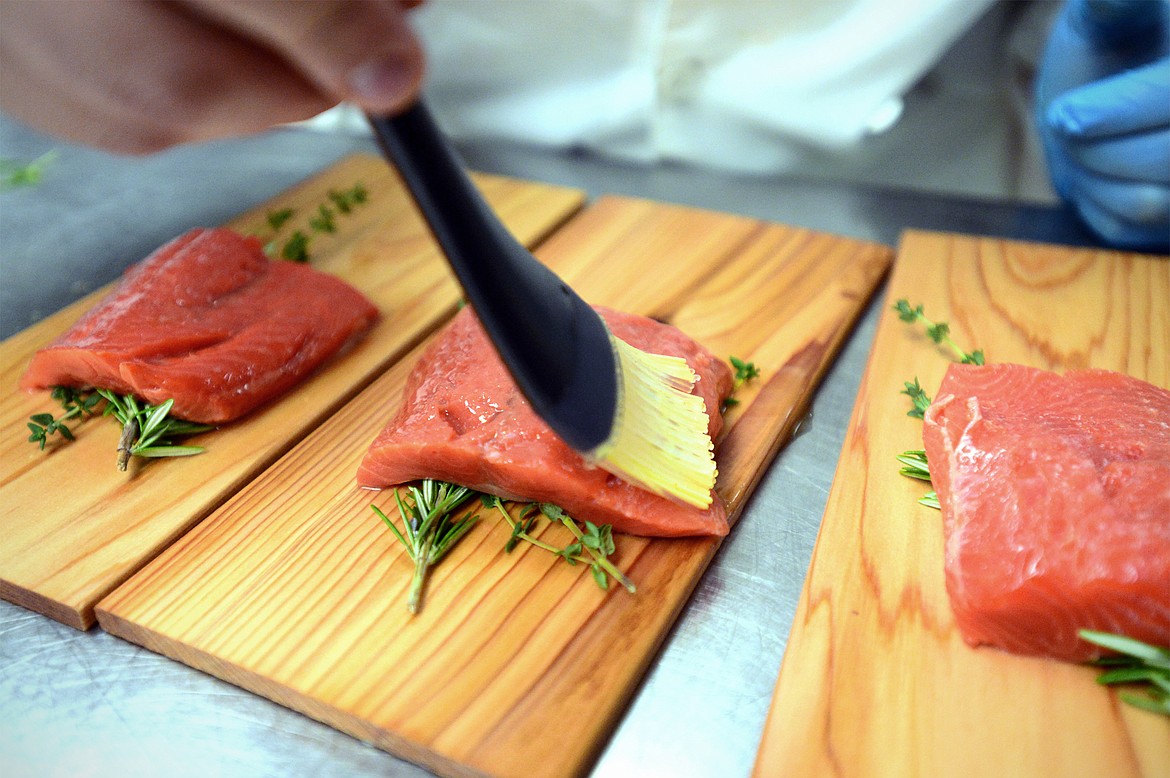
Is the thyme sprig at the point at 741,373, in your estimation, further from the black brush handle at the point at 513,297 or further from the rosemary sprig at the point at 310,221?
the rosemary sprig at the point at 310,221

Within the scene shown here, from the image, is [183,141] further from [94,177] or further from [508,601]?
[94,177]

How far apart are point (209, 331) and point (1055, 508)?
1.38m

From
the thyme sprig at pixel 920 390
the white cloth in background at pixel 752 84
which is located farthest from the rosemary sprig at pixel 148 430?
the white cloth in background at pixel 752 84

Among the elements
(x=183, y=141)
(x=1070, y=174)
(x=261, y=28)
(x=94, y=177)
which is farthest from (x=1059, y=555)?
(x=94, y=177)

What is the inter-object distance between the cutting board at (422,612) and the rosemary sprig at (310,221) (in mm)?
549

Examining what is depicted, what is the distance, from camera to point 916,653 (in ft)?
3.65

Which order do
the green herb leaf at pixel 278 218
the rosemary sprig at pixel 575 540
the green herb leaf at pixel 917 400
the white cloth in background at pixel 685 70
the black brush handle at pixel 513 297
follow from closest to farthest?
the black brush handle at pixel 513 297
the rosemary sprig at pixel 575 540
the green herb leaf at pixel 917 400
the green herb leaf at pixel 278 218
the white cloth in background at pixel 685 70

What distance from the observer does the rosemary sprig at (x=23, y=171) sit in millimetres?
2512

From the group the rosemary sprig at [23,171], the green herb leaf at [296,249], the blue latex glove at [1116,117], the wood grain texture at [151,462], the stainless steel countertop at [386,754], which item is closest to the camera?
the stainless steel countertop at [386,754]

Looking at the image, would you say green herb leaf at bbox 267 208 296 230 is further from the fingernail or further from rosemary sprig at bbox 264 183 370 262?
the fingernail

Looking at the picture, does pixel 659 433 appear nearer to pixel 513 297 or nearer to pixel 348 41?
pixel 513 297

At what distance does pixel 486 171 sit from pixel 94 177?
3.59ft

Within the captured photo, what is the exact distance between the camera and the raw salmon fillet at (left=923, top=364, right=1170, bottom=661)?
1052 millimetres

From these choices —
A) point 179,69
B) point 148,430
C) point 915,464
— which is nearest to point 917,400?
point 915,464
